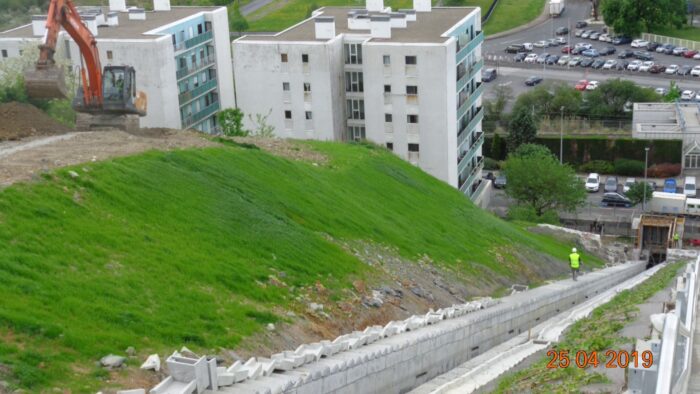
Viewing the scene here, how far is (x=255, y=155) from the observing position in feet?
126

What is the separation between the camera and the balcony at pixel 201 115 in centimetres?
7016

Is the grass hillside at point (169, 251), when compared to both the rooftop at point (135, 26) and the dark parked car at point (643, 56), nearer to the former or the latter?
the rooftop at point (135, 26)

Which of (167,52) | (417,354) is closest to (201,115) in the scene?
(167,52)

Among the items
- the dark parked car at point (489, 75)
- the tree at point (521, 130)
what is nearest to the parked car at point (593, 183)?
the tree at point (521, 130)

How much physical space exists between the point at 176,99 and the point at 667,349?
55.4 metres

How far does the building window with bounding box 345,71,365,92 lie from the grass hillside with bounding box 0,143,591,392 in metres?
24.6

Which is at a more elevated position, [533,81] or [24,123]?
[24,123]

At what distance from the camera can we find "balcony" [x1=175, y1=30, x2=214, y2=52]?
7038 centimetres

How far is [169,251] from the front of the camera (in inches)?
1011

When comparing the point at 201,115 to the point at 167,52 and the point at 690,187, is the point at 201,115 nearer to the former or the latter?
the point at 167,52

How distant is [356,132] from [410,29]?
28.4 ft

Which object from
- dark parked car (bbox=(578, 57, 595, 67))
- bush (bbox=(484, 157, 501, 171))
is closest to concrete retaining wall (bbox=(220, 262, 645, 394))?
bush (bbox=(484, 157, 501, 171))

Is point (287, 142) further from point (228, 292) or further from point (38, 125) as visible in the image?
point (228, 292)

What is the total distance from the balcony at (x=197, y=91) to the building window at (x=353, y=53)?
491 inches
